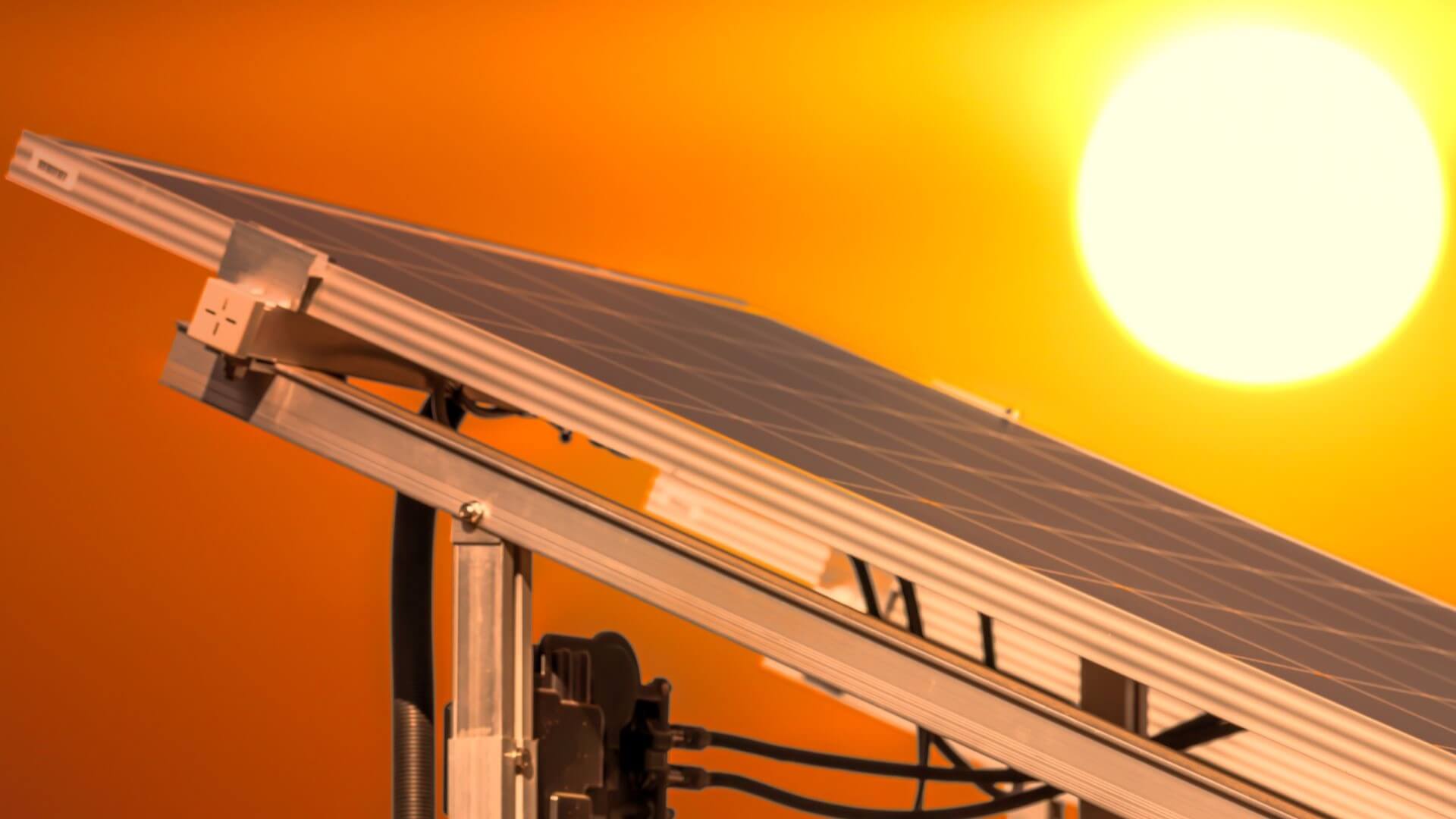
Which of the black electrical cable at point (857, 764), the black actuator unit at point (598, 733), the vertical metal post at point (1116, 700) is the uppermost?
the vertical metal post at point (1116, 700)

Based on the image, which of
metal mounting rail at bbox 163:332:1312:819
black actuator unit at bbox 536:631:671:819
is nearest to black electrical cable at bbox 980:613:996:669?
black actuator unit at bbox 536:631:671:819

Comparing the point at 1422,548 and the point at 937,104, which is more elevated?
the point at 937,104

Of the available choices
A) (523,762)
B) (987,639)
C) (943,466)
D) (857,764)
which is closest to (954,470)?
(943,466)

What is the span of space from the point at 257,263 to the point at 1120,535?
0.61 m

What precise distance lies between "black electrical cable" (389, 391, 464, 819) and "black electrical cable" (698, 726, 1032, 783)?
0.76ft

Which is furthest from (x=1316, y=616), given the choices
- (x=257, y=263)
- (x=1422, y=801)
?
(x=257, y=263)

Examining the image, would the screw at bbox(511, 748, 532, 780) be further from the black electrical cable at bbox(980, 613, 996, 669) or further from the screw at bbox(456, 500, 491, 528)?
the black electrical cable at bbox(980, 613, 996, 669)

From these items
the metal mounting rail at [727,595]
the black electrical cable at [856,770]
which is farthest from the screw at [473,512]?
the black electrical cable at [856,770]

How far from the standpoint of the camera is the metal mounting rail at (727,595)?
2.34 feet

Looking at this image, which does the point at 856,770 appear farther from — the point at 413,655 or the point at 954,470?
the point at 413,655

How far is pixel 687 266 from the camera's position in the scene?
3135 millimetres

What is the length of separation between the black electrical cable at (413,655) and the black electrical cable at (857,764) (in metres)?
0.23

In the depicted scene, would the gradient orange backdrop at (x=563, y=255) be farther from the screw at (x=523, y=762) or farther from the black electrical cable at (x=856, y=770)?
the screw at (x=523, y=762)

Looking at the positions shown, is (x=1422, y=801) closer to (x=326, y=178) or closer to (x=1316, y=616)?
(x=1316, y=616)
